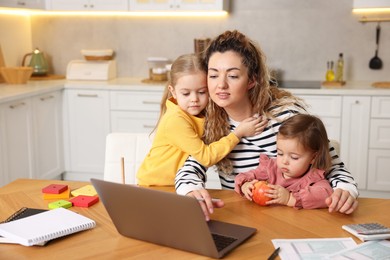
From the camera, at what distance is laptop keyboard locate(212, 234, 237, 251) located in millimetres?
1274

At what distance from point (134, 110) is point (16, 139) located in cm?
92

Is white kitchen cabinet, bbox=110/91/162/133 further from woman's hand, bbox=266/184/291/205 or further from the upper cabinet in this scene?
woman's hand, bbox=266/184/291/205

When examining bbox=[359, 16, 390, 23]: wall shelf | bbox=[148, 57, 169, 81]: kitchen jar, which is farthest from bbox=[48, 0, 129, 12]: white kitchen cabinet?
bbox=[359, 16, 390, 23]: wall shelf

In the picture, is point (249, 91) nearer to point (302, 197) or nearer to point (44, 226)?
point (302, 197)

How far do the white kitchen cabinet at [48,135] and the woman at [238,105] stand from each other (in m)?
2.26

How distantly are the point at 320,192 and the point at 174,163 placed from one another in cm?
58

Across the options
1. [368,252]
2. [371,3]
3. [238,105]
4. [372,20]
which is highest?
[371,3]

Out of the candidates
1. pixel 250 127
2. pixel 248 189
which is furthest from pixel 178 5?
pixel 248 189

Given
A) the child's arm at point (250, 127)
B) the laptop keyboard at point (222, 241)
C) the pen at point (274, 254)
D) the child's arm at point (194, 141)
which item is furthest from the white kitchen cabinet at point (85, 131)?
the pen at point (274, 254)

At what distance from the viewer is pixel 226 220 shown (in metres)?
1.46

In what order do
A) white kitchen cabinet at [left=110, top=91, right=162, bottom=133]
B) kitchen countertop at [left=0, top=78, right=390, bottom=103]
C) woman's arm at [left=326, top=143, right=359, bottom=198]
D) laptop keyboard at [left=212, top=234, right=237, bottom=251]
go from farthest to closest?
1. white kitchen cabinet at [left=110, top=91, right=162, bottom=133]
2. kitchen countertop at [left=0, top=78, right=390, bottom=103]
3. woman's arm at [left=326, top=143, right=359, bottom=198]
4. laptop keyboard at [left=212, top=234, right=237, bottom=251]

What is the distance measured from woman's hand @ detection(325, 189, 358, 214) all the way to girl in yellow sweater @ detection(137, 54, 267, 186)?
414 mm

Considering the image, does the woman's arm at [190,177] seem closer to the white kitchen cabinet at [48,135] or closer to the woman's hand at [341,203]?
the woman's hand at [341,203]

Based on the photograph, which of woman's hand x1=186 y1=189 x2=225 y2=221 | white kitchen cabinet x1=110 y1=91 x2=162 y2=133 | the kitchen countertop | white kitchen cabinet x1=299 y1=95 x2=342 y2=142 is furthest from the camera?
white kitchen cabinet x1=110 y1=91 x2=162 y2=133
